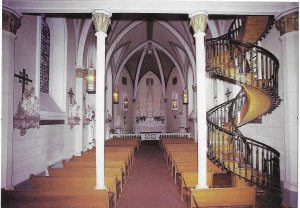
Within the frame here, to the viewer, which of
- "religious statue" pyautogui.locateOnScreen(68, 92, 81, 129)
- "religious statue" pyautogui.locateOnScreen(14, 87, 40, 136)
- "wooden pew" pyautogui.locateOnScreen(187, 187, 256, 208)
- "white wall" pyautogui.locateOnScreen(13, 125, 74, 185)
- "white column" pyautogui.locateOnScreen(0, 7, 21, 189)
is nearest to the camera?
"wooden pew" pyautogui.locateOnScreen(187, 187, 256, 208)

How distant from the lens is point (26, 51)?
643cm

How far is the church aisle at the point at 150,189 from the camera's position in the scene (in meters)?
5.63

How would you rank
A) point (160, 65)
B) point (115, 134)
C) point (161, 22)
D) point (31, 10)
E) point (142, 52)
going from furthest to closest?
point (160, 65)
point (142, 52)
point (115, 134)
point (161, 22)
point (31, 10)

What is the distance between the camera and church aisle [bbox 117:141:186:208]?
563 centimetres

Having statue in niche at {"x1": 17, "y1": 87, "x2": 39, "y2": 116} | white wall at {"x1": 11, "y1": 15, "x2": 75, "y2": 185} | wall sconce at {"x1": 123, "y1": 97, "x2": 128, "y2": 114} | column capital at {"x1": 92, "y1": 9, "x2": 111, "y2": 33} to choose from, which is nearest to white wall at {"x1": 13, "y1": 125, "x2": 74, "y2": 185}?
white wall at {"x1": 11, "y1": 15, "x2": 75, "y2": 185}

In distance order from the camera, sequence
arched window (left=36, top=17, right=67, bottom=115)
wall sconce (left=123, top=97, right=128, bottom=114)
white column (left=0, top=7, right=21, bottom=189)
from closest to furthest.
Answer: white column (left=0, top=7, right=21, bottom=189), arched window (left=36, top=17, right=67, bottom=115), wall sconce (left=123, top=97, right=128, bottom=114)

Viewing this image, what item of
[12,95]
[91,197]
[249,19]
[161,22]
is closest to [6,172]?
[12,95]

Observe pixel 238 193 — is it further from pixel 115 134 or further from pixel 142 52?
pixel 142 52

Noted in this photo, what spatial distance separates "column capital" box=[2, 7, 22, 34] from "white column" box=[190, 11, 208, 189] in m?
4.22

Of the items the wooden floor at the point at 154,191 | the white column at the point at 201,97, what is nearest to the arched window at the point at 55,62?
the wooden floor at the point at 154,191

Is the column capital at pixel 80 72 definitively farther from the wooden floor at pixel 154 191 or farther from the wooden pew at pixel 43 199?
the wooden pew at pixel 43 199

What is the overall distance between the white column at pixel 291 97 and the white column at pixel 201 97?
1983 millimetres

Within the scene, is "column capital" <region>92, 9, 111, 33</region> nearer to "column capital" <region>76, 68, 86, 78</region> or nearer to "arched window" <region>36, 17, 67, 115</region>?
"arched window" <region>36, 17, 67, 115</region>

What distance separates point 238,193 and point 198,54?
329 centimetres
